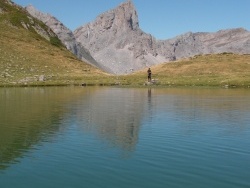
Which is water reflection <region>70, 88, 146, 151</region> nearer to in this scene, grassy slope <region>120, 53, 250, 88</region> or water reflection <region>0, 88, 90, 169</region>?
water reflection <region>0, 88, 90, 169</region>

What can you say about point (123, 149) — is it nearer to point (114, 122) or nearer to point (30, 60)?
point (114, 122)

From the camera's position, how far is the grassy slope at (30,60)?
11594cm

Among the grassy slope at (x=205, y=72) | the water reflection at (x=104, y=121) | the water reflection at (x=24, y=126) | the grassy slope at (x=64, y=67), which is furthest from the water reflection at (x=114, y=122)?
the grassy slope at (x=205, y=72)

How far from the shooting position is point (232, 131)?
36.1 meters

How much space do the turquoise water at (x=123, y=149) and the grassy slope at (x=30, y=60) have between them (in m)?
65.9

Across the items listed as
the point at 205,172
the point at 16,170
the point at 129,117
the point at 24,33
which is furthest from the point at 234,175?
the point at 24,33

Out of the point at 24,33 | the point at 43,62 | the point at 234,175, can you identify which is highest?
the point at 24,33

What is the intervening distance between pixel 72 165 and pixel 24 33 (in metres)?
152

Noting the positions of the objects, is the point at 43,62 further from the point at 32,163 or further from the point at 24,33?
the point at 32,163

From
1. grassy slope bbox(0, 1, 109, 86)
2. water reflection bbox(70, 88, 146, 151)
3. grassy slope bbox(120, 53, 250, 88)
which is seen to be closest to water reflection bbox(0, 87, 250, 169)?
water reflection bbox(70, 88, 146, 151)

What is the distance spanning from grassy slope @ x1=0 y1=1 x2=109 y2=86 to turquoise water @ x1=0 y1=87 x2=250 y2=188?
216 feet

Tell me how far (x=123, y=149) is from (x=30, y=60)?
Result: 114m

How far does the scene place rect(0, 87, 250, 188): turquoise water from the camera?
2123cm

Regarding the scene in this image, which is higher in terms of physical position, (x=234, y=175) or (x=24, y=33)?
(x=24, y=33)
